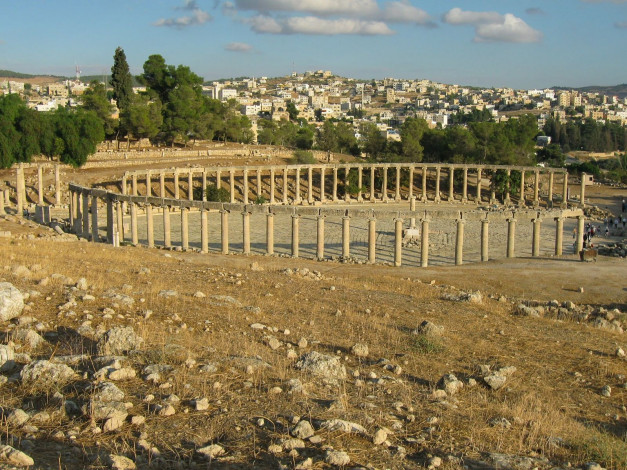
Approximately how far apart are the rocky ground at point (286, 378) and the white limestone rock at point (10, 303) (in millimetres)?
29

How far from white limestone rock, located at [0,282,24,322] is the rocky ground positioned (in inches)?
1.1

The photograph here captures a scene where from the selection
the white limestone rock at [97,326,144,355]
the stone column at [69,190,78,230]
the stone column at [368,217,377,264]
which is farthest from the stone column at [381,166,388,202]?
the white limestone rock at [97,326,144,355]

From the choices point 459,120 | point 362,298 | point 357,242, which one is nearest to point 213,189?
point 357,242

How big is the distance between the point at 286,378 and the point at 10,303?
223 inches

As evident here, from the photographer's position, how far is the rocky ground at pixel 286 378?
7.35 meters

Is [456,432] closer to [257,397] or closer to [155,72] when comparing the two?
[257,397]

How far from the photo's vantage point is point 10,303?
38.5 ft

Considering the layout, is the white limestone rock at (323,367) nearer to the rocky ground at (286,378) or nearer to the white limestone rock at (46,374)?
the rocky ground at (286,378)

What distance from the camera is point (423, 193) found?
65750 millimetres

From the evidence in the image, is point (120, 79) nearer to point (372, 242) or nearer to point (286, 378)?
point (372, 242)

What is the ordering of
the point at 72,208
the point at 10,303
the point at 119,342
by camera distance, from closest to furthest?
the point at 119,342 → the point at 10,303 → the point at 72,208

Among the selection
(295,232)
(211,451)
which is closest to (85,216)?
(295,232)

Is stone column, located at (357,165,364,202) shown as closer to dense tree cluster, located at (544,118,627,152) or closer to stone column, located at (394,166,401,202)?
stone column, located at (394,166,401,202)

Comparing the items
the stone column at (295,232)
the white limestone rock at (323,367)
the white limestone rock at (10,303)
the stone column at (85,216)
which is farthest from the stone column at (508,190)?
the white limestone rock at (10,303)
